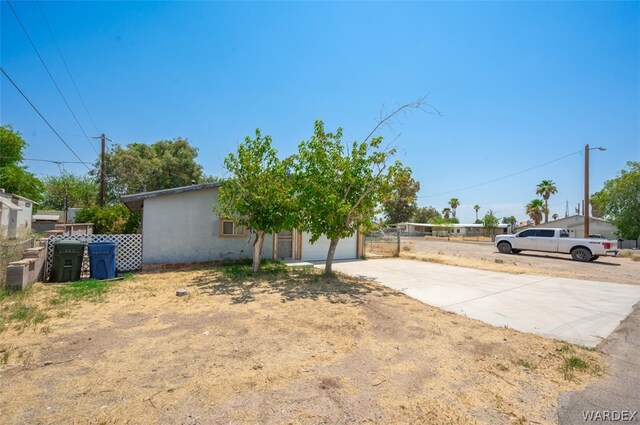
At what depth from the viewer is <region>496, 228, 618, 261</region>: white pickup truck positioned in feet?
51.4

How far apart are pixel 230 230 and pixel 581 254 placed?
1847cm

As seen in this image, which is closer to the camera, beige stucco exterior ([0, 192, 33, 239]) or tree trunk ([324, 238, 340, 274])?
tree trunk ([324, 238, 340, 274])

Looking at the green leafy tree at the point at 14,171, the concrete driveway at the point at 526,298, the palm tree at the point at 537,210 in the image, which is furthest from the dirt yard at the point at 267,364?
the palm tree at the point at 537,210

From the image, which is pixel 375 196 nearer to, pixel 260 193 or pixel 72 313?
pixel 260 193

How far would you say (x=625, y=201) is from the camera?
89.0 ft

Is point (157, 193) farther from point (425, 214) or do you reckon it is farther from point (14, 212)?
point (425, 214)

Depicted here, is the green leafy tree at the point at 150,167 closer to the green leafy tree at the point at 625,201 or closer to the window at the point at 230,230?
the window at the point at 230,230

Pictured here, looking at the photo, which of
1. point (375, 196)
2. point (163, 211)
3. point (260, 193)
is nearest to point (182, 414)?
point (260, 193)

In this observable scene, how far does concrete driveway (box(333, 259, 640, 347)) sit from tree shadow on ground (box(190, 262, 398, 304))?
3.74ft

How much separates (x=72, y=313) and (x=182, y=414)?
163 inches

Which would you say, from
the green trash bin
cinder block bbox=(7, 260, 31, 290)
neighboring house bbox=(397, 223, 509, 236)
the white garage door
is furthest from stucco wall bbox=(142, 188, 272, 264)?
neighboring house bbox=(397, 223, 509, 236)

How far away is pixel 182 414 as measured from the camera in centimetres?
256

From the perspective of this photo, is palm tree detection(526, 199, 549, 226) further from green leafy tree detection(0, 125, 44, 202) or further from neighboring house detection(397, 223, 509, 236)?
green leafy tree detection(0, 125, 44, 202)

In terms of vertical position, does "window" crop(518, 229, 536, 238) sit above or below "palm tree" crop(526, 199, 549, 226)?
below
